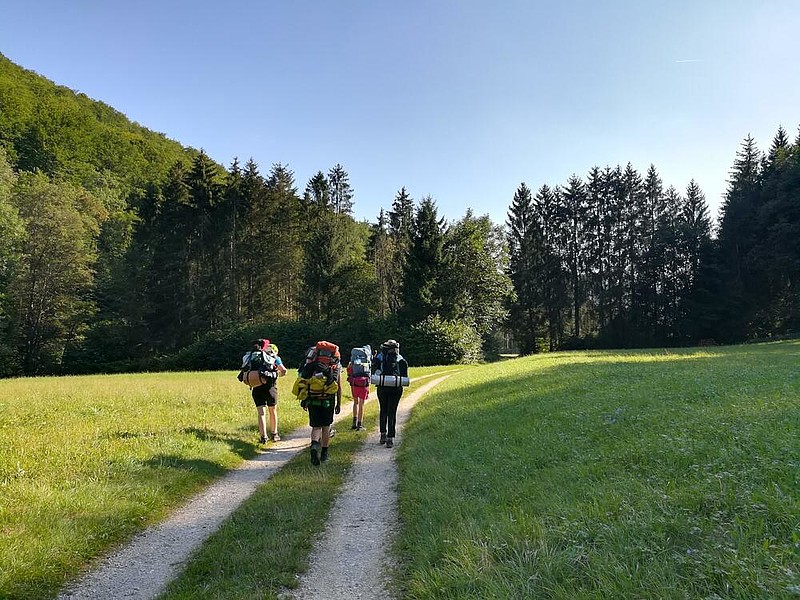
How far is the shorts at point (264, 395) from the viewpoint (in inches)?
427

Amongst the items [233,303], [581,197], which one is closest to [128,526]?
[233,303]

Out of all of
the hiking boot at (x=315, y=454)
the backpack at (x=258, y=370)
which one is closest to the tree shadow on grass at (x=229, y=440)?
the backpack at (x=258, y=370)

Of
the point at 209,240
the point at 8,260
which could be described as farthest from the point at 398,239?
the point at 8,260

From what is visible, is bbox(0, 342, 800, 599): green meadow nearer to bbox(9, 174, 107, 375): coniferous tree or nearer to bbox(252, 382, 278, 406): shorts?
bbox(252, 382, 278, 406): shorts

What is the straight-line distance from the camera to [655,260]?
204ft

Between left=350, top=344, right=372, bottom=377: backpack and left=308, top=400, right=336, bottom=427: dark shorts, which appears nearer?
left=308, top=400, right=336, bottom=427: dark shorts

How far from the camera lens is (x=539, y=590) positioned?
3.62m

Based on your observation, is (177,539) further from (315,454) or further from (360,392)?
(360,392)

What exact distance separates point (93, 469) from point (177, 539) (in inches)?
121

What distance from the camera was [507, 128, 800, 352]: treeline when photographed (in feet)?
175

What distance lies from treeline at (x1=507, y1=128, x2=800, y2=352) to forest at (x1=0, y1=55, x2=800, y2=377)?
20 centimetres

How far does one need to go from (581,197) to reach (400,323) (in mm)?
36960

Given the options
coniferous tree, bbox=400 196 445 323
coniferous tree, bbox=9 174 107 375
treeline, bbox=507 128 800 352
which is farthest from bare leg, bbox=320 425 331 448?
treeline, bbox=507 128 800 352

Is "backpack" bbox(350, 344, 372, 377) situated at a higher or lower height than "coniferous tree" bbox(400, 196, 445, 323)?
lower
